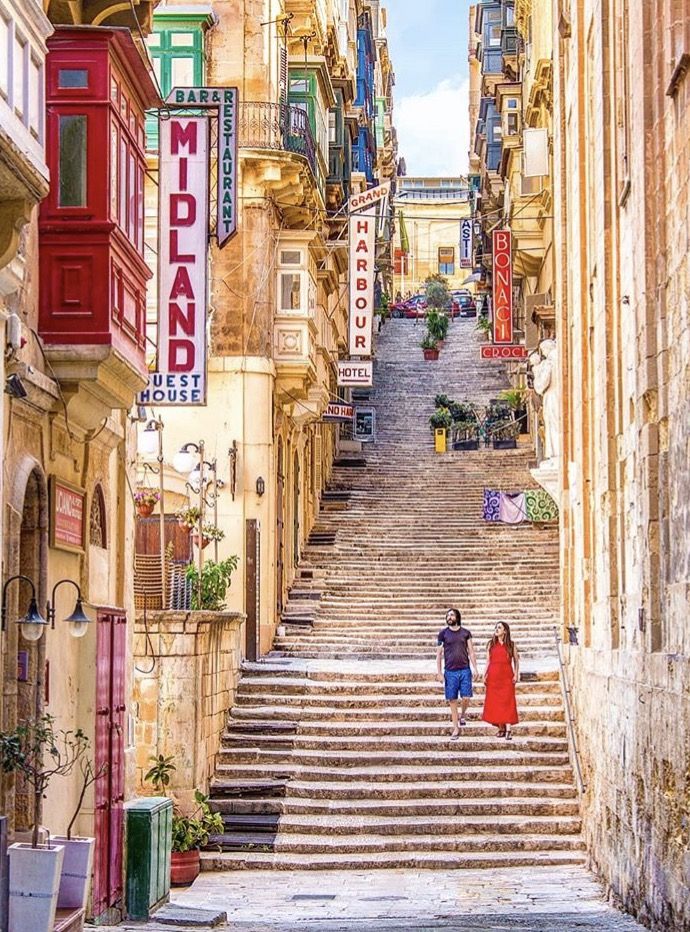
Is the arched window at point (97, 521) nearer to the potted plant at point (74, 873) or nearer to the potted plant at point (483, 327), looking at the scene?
the potted plant at point (74, 873)

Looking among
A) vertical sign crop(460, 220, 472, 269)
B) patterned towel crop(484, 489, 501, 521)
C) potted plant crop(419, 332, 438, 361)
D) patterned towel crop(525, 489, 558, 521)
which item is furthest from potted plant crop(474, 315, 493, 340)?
patterned towel crop(525, 489, 558, 521)

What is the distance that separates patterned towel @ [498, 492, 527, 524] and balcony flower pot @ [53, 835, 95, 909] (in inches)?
1010

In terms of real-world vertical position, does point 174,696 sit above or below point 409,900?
above

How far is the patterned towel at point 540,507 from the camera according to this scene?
36.4 meters

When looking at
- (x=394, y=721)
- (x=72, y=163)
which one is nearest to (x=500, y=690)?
(x=394, y=721)

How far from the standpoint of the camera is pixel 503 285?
4100 cm

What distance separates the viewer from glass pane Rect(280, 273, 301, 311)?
28750mm

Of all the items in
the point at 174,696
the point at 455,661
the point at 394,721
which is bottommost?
the point at 394,721

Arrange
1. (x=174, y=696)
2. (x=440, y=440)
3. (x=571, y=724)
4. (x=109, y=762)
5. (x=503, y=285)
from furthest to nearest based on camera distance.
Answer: (x=440, y=440) → (x=503, y=285) → (x=571, y=724) → (x=174, y=696) → (x=109, y=762)

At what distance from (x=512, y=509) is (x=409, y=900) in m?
20.2

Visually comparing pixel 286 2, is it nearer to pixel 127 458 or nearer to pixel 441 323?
pixel 127 458

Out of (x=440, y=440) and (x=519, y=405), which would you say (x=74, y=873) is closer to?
(x=440, y=440)

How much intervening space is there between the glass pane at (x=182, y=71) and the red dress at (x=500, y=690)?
1053cm

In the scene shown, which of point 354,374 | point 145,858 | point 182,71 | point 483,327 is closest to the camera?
point 145,858
